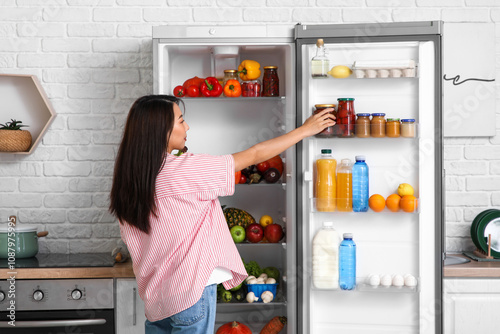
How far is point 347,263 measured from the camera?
2590mm

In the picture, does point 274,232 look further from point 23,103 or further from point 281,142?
point 23,103

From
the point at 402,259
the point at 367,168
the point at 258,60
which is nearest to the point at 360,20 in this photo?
the point at 258,60

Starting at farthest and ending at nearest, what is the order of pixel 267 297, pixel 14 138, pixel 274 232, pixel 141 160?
pixel 14 138
pixel 274 232
pixel 267 297
pixel 141 160

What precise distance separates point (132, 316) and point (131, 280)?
0.58 ft

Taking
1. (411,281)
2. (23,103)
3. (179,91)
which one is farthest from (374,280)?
(23,103)

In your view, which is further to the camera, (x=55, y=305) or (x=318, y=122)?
(x=55, y=305)

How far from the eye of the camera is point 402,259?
8.66 feet

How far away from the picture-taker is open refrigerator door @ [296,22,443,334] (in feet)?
8.36

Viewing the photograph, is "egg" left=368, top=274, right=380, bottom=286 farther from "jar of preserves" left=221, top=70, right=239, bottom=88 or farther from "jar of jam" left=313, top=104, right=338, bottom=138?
"jar of preserves" left=221, top=70, right=239, bottom=88

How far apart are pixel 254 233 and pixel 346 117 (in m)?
0.78

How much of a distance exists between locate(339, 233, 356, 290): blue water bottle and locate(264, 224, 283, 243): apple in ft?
1.33

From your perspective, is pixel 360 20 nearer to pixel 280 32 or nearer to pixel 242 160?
pixel 280 32

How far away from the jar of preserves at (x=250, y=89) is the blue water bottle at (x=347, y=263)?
0.84 metres

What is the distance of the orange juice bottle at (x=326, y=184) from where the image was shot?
8.45 ft
